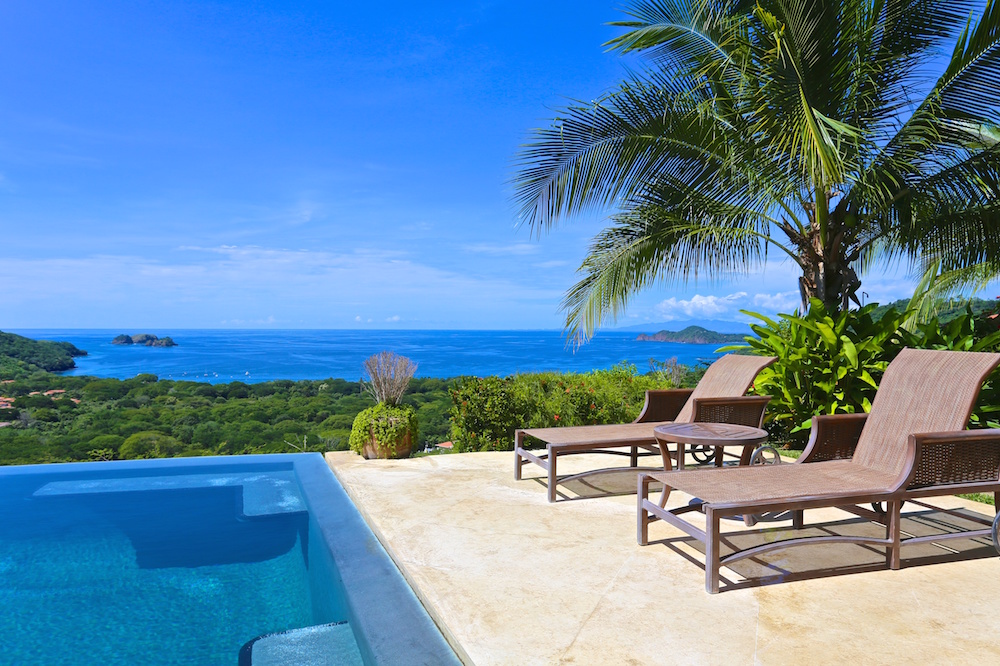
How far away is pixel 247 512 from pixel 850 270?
20.9 ft

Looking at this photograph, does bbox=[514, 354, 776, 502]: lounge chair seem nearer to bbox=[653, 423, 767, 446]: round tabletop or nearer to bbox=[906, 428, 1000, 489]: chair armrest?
bbox=[653, 423, 767, 446]: round tabletop

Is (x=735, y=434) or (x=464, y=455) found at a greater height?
(x=735, y=434)

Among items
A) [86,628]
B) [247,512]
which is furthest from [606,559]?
[247,512]

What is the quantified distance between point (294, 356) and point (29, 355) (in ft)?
52.9

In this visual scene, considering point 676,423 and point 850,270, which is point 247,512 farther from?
point 850,270

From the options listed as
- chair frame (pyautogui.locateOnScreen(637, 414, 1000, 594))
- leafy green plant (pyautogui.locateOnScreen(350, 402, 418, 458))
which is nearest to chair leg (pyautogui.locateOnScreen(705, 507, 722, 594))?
chair frame (pyautogui.locateOnScreen(637, 414, 1000, 594))

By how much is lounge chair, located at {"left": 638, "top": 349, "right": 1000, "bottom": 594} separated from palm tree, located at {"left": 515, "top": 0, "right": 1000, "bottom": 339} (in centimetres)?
188

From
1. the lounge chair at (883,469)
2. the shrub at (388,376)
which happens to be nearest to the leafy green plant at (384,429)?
the shrub at (388,376)

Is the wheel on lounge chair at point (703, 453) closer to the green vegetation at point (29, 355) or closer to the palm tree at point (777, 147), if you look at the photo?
the palm tree at point (777, 147)

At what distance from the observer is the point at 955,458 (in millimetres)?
3197

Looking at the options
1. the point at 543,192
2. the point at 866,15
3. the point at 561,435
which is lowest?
the point at 561,435

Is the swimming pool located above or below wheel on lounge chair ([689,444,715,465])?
below

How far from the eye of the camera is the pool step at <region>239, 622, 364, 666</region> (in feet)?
8.95

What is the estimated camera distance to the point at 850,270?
6688 millimetres
